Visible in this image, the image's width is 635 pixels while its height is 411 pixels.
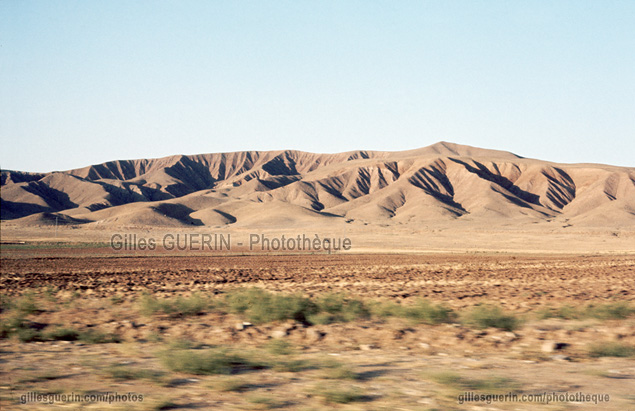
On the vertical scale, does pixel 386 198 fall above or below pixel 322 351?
above

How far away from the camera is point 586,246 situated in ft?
218

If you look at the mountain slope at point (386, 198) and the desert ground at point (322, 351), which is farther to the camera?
the mountain slope at point (386, 198)

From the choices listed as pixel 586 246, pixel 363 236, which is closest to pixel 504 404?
pixel 586 246

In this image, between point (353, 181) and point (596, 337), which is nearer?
point (596, 337)

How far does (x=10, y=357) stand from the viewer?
28.0 ft

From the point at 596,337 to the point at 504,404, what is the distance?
539 centimetres

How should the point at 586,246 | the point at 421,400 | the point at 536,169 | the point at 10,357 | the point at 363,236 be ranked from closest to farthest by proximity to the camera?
the point at 421,400
the point at 10,357
the point at 586,246
the point at 363,236
the point at 536,169

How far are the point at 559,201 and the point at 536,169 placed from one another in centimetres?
1797

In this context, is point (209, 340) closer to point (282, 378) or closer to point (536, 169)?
point (282, 378)

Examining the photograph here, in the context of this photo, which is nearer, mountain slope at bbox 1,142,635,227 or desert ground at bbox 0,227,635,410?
desert ground at bbox 0,227,635,410

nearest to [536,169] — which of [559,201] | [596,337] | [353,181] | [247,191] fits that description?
[559,201]

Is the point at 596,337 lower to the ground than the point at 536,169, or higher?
lower

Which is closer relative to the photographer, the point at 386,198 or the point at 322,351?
the point at 322,351

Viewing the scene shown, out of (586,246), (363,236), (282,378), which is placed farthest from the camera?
(363,236)
